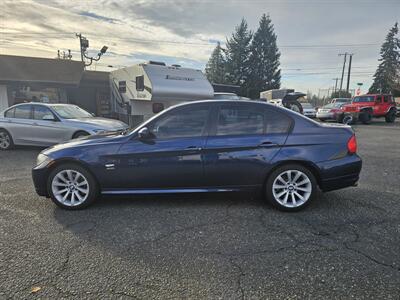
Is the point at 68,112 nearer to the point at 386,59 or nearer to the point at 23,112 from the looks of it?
the point at 23,112

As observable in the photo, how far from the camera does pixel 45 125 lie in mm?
8109

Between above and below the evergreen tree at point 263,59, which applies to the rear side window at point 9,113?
below

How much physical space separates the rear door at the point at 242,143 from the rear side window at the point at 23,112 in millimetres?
6838

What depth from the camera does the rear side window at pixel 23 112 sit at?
849 centimetres

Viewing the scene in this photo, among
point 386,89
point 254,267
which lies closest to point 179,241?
point 254,267

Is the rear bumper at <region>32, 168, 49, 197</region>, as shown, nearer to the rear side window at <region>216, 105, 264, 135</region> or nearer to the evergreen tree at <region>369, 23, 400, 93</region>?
the rear side window at <region>216, 105, 264, 135</region>

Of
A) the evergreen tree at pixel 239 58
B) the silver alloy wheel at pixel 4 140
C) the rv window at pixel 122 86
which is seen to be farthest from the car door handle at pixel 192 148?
the evergreen tree at pixel 239 58

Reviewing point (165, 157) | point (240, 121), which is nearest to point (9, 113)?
point (165, 157)

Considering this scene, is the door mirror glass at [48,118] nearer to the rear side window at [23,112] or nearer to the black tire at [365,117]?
the rear side window at [23,112]

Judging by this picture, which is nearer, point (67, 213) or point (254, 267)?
point (254, 267)

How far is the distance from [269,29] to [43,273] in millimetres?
46490

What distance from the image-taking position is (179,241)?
322 cm

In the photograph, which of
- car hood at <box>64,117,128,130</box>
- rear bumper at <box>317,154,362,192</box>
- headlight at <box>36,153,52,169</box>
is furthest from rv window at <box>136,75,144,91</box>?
rear bumper at <box>317,154,362,192</box>

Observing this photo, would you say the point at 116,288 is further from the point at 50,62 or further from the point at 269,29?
the point at 269,29
